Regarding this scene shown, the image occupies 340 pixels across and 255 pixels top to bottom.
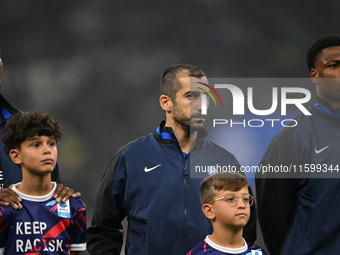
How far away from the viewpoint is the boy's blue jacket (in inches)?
108

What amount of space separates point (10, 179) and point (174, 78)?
0.90 m

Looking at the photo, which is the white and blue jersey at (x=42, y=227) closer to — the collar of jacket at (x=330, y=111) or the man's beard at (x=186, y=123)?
the man's beard at (x=186, y=123)

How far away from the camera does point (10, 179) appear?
2738 millimetres

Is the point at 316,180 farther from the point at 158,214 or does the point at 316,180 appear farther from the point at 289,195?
the point at 158,214

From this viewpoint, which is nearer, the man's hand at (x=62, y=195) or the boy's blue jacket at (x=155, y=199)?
the man's hand at (x=62, y=195)

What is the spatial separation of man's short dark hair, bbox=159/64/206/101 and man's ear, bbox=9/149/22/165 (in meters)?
0.81

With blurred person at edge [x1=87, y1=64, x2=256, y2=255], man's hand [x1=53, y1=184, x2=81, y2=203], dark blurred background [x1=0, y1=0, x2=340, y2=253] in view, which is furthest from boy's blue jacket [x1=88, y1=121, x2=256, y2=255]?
dark blurred background [x1=0, y1=0, x2=340, y2=253]

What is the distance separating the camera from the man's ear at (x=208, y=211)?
2.62m

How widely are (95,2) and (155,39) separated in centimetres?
110

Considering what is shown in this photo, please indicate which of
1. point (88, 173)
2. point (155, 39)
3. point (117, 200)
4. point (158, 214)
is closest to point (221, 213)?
point (158, 214)

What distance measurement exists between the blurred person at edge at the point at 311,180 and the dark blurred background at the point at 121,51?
598 centimetres

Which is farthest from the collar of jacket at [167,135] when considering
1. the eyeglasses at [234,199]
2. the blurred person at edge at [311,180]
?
the eyeglasses at [234,199]

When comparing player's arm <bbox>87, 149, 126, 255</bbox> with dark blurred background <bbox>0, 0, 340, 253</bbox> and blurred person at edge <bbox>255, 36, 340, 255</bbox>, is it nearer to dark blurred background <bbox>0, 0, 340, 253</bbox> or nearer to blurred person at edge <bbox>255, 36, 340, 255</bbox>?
blurred person at edge <bbox>255, 36, 340, 255</bbox>

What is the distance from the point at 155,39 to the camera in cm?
947
